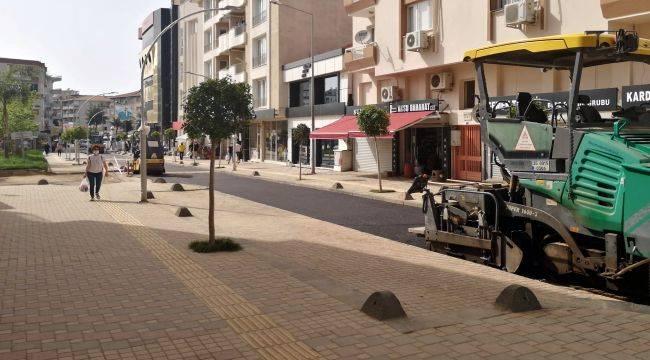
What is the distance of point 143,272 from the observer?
24.6 feet

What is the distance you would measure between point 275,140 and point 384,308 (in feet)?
125

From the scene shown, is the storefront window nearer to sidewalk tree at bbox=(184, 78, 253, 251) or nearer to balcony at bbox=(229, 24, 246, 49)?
balcony at bbox=(229, 24, 246, 49)

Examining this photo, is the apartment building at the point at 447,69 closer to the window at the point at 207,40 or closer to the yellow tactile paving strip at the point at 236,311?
the yellow tactile paving strip at the point at 236,311

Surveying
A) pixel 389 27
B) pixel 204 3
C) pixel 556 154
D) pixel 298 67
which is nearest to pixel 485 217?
pixel 556 154

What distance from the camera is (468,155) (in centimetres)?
2425

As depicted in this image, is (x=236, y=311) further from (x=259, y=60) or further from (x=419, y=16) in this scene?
(x=259, y=60)

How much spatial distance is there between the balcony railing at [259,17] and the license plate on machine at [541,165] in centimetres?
3774

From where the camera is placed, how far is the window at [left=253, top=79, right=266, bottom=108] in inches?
1737

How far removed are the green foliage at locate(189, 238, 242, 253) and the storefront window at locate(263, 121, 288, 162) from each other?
1262 inches

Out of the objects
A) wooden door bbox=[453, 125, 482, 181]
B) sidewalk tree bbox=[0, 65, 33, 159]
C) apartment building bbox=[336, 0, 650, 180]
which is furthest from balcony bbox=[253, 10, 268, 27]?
wooden door bbox=[453, 125, 482, 181]

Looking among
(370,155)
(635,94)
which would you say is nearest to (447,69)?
(370,155)

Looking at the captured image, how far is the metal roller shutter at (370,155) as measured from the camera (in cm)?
2960

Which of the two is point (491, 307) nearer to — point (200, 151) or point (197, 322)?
point (197, 322)

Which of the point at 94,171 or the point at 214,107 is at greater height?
the point at 214,107
